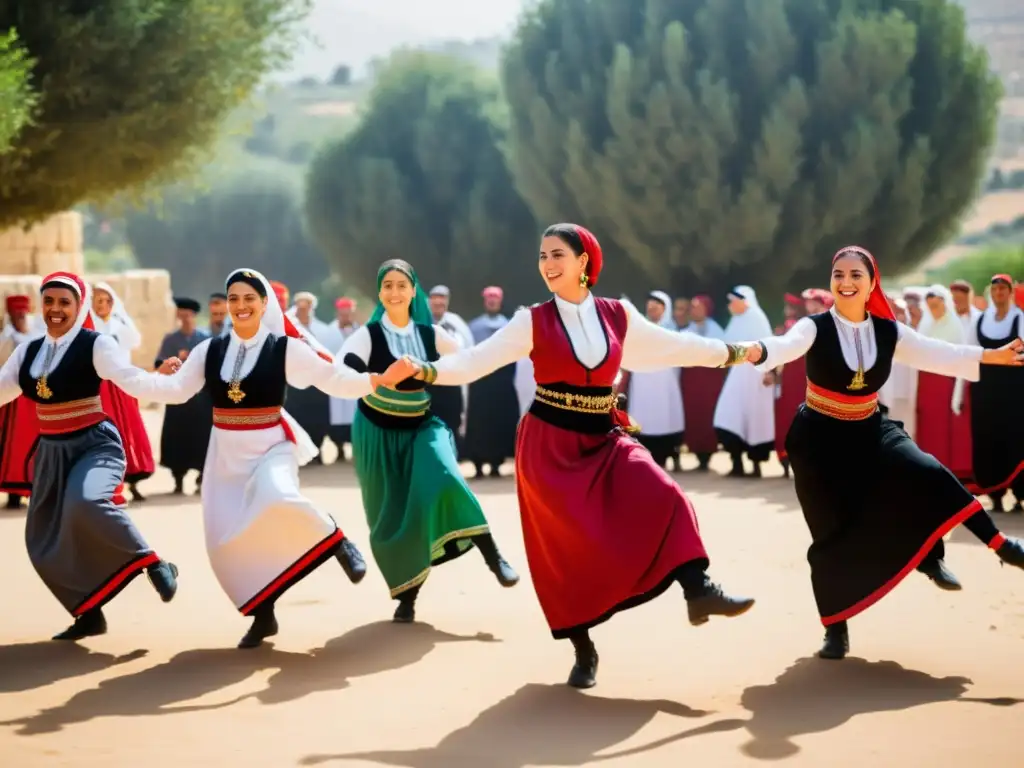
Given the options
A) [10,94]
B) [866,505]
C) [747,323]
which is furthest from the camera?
[10,94]

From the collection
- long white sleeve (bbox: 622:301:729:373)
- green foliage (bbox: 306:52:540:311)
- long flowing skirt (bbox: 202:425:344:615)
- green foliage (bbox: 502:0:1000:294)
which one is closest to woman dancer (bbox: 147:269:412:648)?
long flowing skirt (bbox: 202:425:344:615)

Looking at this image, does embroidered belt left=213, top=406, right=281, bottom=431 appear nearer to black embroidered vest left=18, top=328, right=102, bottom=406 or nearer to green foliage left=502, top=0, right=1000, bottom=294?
black embroidered vest left=18, top=328, right=102, bottom=406

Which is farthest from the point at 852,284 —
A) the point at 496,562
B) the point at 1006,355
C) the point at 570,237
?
the point at 496,562

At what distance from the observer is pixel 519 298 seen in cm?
3728

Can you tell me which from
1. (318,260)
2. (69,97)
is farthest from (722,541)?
(318,260)

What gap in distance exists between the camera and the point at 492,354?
680 cm

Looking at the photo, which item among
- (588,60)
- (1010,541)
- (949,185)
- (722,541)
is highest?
(588,60)

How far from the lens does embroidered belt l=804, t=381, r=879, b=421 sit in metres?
7.13

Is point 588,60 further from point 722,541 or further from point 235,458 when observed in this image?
point 235,458

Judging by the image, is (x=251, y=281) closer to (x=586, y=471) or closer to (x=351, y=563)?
(x=351, y=563)

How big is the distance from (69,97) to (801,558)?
1279cm

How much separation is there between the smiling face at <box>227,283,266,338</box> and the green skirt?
3.63 feet

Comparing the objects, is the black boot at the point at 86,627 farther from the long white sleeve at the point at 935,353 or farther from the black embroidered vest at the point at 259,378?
the long white sleeve at the point at 935,353

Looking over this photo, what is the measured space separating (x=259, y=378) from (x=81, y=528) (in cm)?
103
